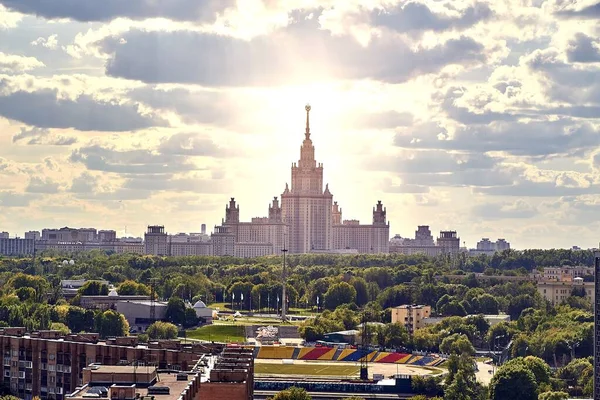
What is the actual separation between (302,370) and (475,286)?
8290cm

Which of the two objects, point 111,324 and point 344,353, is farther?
point 111,324

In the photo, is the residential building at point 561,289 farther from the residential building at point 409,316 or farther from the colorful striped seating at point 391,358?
the colorful striped seating at point 391,358

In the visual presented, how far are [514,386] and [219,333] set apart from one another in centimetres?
5171

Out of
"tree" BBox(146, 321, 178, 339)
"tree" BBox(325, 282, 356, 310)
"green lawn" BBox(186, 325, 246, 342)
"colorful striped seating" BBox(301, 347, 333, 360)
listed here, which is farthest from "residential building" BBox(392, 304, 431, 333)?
"tree" BBox(146, 321, 178, 339)

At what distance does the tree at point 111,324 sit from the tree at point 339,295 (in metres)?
45.9

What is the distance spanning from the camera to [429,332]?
136625 millimetres

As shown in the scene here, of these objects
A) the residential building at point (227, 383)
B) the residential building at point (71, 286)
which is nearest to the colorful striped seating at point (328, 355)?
the residential building at point (71, 286)

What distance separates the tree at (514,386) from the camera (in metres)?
89.1

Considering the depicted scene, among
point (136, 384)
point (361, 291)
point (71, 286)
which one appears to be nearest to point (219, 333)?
point (71, 286)

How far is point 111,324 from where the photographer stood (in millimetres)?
127875

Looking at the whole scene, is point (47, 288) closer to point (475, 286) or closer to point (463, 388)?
point (475, 286)

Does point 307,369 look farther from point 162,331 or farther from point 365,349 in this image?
point 162,331

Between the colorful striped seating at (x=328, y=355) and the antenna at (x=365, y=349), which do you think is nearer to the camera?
the antenna at (x=365, y=349)

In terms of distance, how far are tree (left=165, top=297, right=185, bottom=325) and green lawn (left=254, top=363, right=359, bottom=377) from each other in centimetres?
3043
